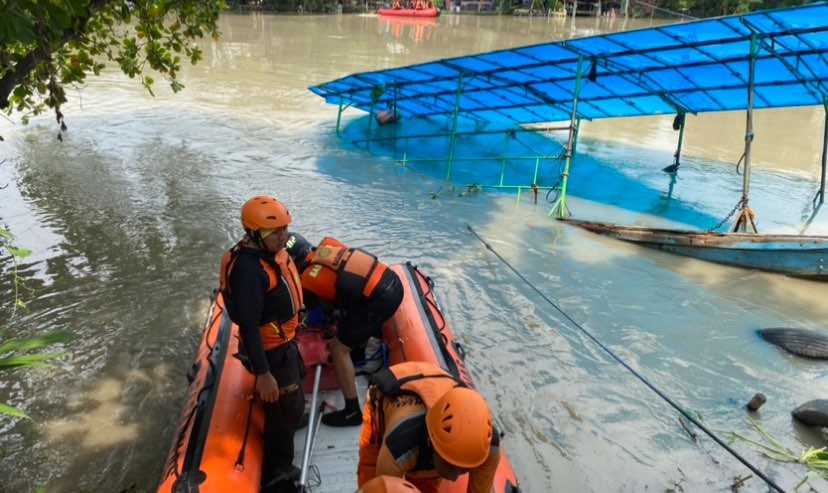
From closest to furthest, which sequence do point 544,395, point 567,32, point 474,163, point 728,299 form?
point 544,395 → point 728,299 → point 474,163 → point 567,32

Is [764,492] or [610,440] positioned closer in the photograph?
[764,492]

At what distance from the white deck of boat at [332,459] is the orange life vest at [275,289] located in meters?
0.83

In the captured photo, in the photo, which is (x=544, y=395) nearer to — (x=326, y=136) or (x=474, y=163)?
(x=474, y=163)

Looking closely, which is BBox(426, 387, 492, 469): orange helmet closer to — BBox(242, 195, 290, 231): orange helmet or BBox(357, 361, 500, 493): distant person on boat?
BBox(357, 361, 500, 493): distant person on boat

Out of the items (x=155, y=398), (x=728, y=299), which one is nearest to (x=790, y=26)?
(x=728, y=299)

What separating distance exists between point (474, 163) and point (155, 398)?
8752 millimetres

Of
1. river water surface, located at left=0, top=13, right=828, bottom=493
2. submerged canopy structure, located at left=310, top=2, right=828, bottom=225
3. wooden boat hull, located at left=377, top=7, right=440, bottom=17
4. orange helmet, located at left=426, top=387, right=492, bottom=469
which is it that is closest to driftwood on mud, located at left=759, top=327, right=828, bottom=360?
river water surface, located at left=0, top=13, right=828, bottom=493

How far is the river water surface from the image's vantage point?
3.98 m

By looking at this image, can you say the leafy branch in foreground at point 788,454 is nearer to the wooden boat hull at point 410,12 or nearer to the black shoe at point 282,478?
the black shoe at point 282,478

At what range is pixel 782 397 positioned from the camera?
183 inches

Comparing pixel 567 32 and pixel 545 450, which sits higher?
pixel 567 32

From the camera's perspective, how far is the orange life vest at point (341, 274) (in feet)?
11.2

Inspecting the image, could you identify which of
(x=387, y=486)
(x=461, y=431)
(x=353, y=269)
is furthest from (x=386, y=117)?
(x=387, y=486)

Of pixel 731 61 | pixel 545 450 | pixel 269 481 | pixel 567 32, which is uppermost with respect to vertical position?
pixel 567 32
